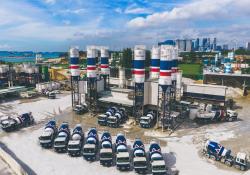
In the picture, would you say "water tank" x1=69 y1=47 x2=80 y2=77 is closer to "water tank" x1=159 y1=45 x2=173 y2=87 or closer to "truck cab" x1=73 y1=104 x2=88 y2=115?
"truck cab" x1=73 y1=104 x2=88 y2=115

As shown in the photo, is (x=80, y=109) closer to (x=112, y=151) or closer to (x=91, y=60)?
(x=91, y=60)

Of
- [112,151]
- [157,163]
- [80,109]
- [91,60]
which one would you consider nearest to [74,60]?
[91,60]

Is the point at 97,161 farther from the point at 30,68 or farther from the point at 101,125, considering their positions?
the point at 30,68

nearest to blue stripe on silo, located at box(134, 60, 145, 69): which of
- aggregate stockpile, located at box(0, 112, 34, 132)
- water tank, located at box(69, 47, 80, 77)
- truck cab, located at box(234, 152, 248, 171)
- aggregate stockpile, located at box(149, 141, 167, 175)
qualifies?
water tank, located at box(69, 47, 80, 77)

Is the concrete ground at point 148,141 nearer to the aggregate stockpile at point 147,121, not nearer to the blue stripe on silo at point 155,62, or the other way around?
the aggregate stockpile at point 147,121

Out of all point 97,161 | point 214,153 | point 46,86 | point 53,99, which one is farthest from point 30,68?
point 214,153

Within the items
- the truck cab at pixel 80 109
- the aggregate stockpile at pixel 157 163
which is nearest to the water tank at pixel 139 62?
the truck cab at pixel 80 109

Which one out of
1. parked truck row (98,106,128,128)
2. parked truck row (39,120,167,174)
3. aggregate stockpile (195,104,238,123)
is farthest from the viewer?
aggregate stockpile (195,104,238,123)
